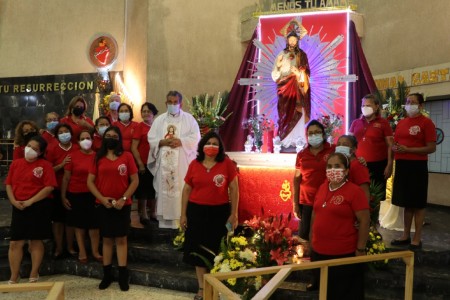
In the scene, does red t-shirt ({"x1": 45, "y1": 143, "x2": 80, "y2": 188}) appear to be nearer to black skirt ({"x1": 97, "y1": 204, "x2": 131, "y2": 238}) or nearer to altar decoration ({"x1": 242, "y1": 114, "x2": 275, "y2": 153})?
black skirt ({"x1": 97, "y1": 204, "x2": 131, "y2": 238})

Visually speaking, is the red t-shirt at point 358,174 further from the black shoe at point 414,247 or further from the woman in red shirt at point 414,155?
the black shoe at point 414,247

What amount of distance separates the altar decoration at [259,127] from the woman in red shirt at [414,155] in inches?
89.9

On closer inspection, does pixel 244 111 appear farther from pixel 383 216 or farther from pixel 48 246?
pixel 48 246

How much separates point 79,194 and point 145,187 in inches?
34.6

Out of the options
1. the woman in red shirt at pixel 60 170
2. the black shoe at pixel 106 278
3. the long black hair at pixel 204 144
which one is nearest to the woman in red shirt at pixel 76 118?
the woman in red shirt at pixel 60 170

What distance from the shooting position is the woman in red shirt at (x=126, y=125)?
16.6ft

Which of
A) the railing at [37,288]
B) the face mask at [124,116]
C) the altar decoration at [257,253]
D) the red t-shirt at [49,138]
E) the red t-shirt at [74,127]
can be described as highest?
the face mask at [124,116]

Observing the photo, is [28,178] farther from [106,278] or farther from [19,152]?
[106,278]

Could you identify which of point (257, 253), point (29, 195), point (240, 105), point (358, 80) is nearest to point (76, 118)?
point (29, 195)

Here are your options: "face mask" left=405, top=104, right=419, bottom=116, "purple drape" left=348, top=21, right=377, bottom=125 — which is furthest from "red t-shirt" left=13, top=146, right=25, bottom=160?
"purple drape" left=348, top=21, right=377, bottom=125

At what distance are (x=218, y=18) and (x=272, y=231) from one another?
18.4 ft

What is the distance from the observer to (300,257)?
3.98 metres

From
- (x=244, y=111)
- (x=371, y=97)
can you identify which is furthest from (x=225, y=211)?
(x=244, y=111)

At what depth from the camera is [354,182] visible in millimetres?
3295
